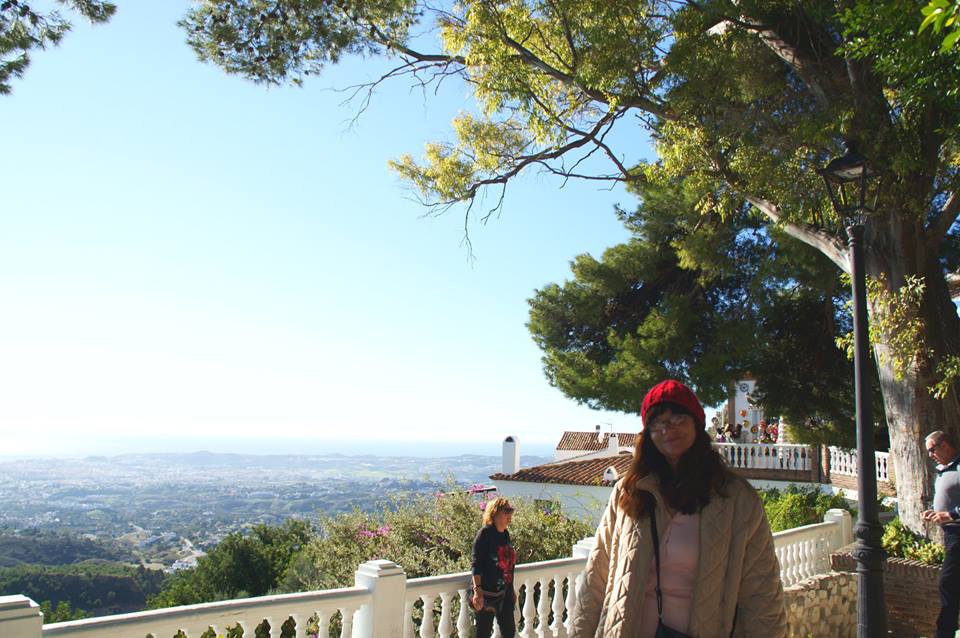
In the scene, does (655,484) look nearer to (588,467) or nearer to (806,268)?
(806,268)

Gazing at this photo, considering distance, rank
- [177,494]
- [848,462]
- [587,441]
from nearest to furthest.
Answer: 1. [848,462]
2. [587,441]
3. [177,494]

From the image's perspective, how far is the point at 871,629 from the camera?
19.9 ft

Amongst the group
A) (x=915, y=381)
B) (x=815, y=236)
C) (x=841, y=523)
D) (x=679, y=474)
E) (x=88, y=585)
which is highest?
(x=815, y=236)

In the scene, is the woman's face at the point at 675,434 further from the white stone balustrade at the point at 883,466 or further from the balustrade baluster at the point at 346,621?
the white stone balustrade at the point at 883,466

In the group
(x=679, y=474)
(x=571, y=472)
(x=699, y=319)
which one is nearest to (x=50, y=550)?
(x=571, y=472)

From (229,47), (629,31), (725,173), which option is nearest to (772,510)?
(725,173)

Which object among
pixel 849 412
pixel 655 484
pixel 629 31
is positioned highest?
pixel 629 31

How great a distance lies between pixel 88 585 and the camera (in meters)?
17.7

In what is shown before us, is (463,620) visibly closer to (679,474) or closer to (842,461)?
(679,474)

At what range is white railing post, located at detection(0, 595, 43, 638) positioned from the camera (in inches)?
145

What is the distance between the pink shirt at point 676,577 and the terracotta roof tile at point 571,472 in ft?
70.9

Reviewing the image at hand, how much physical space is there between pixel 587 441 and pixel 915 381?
112 feet

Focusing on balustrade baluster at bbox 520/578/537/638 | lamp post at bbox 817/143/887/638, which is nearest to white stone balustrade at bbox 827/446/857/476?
lamp post at bbox 817/143/887/638

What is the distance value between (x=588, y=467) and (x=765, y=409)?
277 inches
